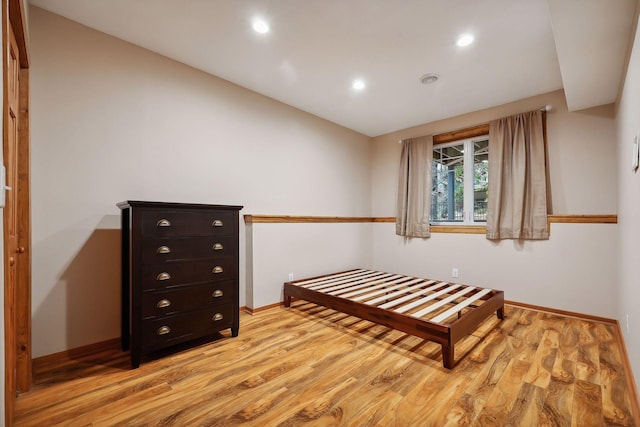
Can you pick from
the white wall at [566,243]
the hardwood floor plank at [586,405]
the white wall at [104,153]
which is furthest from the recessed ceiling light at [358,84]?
the hardwood floor plank at [586,405]

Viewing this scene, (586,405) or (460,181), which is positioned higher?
(460,181)

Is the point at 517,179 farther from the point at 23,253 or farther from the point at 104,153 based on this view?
the point at 23,253

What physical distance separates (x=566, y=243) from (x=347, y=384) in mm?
2767

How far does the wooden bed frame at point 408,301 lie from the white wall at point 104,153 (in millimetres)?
953

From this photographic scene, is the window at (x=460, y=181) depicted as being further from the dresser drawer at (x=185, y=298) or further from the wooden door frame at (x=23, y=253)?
the wooden door frame at (x=23, y=253)

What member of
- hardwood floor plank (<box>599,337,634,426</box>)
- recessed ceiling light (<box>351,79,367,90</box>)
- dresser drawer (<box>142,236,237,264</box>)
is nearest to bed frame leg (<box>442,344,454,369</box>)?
hardwood floor plank (<box>599,337,634,426</box>)

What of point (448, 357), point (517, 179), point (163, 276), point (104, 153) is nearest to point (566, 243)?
point (517, 179)

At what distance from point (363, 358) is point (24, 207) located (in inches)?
91.9

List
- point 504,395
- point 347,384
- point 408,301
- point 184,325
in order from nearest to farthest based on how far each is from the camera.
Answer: point 504,395, point 347,384, point 184,325, point 408,301

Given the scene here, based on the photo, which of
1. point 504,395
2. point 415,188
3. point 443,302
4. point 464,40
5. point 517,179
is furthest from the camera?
point 415,188

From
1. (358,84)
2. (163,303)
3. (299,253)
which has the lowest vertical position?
(163,303)

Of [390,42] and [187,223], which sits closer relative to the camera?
[187,223]

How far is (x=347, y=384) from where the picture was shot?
68.9 inches

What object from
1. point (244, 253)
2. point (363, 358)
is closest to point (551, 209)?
point (363, 358)
